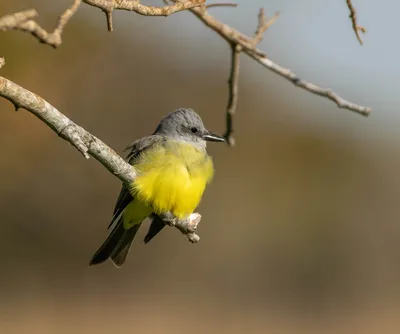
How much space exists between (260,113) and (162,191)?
1536 cm

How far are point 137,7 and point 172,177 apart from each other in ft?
6.04

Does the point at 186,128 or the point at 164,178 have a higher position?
the point at 186,128

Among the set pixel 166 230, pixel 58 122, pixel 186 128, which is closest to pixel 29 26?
pixel 58 122

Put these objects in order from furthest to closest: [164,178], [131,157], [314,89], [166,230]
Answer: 1. [166,230]
2. [131,157]
3. [164,178]
4. [314,89]

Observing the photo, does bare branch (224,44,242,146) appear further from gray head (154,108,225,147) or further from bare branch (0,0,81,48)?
bare branch (0,0,81,48)

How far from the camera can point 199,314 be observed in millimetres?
15930

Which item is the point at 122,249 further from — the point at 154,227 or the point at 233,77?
the point at 233,77

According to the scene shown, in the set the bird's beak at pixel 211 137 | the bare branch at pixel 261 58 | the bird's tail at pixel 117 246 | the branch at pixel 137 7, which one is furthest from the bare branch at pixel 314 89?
the bird's tail at pixel 117 246

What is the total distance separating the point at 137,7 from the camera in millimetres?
3770

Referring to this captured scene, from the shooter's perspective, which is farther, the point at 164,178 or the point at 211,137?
the point at 211,137

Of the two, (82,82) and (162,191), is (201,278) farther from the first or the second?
(162,191)

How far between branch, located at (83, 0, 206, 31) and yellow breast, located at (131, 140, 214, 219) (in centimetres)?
139

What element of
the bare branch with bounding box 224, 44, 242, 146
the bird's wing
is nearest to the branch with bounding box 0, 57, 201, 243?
the bare branch with bounding box 224, 44, 242, 146

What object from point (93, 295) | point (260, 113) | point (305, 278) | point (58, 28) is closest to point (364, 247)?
point (305, 278)
